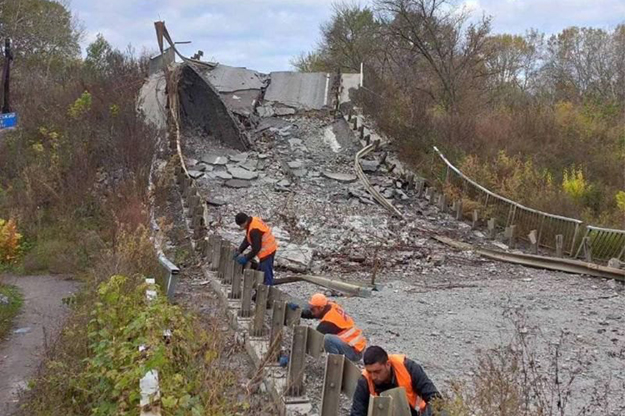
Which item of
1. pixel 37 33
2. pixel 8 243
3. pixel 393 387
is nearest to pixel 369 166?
pixel 8 243

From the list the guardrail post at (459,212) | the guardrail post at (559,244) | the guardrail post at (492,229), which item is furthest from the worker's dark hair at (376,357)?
the guardrail post at (459,212)

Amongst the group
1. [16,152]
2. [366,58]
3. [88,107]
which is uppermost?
[366,58]

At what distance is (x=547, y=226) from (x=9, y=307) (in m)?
12.0

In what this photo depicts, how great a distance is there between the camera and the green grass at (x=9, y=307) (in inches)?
340

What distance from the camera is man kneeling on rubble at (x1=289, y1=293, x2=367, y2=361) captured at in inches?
281

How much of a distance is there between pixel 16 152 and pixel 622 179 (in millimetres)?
18889

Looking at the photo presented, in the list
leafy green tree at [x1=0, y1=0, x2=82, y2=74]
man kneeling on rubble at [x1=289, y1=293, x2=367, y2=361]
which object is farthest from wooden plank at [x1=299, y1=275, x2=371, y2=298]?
leafy green tree at [x1=0, y1=0, x2=82, y2=74]

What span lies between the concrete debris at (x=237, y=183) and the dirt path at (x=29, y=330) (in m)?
6.85

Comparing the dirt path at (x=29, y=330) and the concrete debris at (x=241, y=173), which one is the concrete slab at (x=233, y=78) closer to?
the concrete debris at (x=241, y=173)

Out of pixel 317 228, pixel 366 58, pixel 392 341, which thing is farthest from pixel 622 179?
pixel 366 58

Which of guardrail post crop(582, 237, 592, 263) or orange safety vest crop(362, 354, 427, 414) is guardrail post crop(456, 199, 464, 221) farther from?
orange safety vest crop(362, 354, 427, 414)

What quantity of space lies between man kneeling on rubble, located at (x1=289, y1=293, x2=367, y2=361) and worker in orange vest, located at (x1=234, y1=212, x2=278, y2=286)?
2576 millimetres

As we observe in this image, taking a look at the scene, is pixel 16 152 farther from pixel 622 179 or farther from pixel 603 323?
pixel 622 179

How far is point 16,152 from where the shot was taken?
61.6 ft
